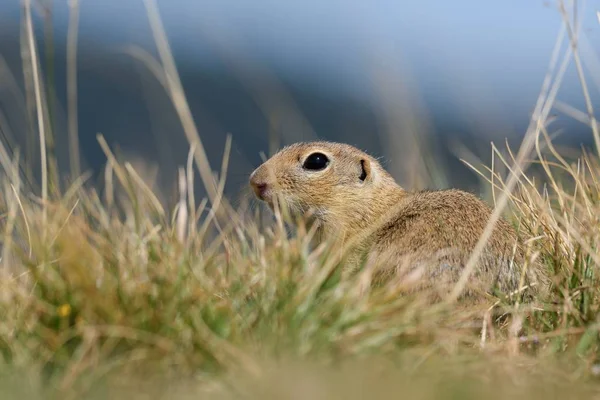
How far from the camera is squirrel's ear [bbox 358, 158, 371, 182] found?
5.64 meters

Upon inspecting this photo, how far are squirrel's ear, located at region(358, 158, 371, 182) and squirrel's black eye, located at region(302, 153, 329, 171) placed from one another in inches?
9.1

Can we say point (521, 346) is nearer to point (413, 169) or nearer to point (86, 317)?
point (86, 317)

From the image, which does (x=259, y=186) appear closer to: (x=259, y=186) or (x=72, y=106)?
(x=259, y=186)

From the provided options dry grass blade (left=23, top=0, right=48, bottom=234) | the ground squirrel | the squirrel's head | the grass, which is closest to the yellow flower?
the grass

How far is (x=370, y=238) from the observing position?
489 cm

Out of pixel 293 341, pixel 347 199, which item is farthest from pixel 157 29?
pixel 293 341

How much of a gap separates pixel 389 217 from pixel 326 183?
1.99 feet

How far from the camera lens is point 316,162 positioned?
218 inches

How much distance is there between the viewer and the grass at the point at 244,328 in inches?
111

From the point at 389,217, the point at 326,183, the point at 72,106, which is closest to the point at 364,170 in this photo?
the point at 326,183

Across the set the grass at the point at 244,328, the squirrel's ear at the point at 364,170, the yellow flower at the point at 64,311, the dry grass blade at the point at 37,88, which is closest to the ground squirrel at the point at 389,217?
the squirrel's ear at the point at 364,170

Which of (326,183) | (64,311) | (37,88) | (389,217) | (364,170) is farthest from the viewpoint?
(364,170)

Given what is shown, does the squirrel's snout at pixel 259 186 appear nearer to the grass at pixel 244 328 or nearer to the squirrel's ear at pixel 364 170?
the squirrel's ear at pixel 364 170

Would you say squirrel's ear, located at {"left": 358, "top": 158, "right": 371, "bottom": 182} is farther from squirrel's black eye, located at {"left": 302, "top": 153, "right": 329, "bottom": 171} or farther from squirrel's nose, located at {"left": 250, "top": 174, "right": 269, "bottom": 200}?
squirrel's nose, located at {"left": 250, "top": 174, "right": 269, "bottom": 200}
